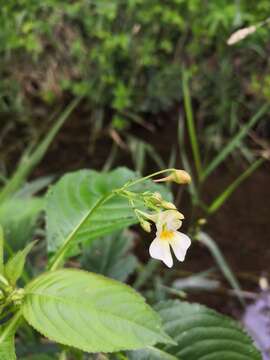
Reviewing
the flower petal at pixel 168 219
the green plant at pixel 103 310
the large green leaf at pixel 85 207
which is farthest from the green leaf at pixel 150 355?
the flower petal at pixel 168 219

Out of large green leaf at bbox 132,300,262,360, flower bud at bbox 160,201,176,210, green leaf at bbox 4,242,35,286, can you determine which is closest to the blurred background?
large green leaf at bbox 132,300,262,360

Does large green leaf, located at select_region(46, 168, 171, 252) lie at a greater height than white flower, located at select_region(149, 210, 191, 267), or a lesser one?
lesser

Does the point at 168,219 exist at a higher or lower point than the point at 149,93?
higher

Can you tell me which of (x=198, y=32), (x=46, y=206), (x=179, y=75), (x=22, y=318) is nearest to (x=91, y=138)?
(x=179, y=75)

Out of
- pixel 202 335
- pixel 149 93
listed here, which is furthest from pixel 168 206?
pixel 149 93

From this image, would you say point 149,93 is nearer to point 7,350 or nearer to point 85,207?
point 85,207

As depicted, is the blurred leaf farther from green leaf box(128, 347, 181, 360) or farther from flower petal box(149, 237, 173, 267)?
flower petal box(149, 237, 173, 267)
